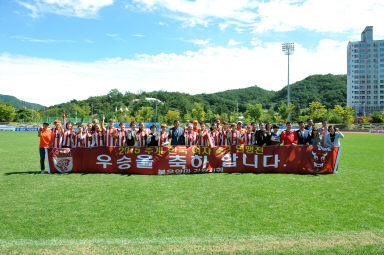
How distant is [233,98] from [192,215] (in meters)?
141

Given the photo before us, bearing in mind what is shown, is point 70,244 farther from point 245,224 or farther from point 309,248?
point 309,248

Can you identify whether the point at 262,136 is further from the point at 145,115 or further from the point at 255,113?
the point at 145,115

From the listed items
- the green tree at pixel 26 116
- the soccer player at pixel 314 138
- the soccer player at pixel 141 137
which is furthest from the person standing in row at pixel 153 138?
the green tree at pixel 26 116

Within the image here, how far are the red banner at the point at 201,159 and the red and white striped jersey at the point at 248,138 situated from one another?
609mm

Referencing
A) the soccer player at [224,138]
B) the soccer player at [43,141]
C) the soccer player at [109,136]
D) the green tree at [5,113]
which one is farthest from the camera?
the green tree at [5,113]

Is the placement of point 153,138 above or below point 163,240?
above

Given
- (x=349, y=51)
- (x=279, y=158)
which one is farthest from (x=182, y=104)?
(x=279, y=158)

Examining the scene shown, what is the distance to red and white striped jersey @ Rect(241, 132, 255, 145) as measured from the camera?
32.4ft

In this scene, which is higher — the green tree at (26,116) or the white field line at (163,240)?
the green tree at (26,116)

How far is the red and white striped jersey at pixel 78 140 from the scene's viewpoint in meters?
9.91

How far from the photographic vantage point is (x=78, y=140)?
32.8 feet

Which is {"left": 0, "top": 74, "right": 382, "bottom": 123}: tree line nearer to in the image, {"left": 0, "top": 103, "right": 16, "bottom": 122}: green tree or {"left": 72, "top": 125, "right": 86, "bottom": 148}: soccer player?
{"left": 0, "top": 103, "right": 16, "bottom": 122}: green tree

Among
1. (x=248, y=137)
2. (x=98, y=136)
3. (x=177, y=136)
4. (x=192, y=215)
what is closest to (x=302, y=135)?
(x=248, y=137)

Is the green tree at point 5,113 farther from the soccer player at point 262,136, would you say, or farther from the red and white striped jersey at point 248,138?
the soccer player at point 262,136
